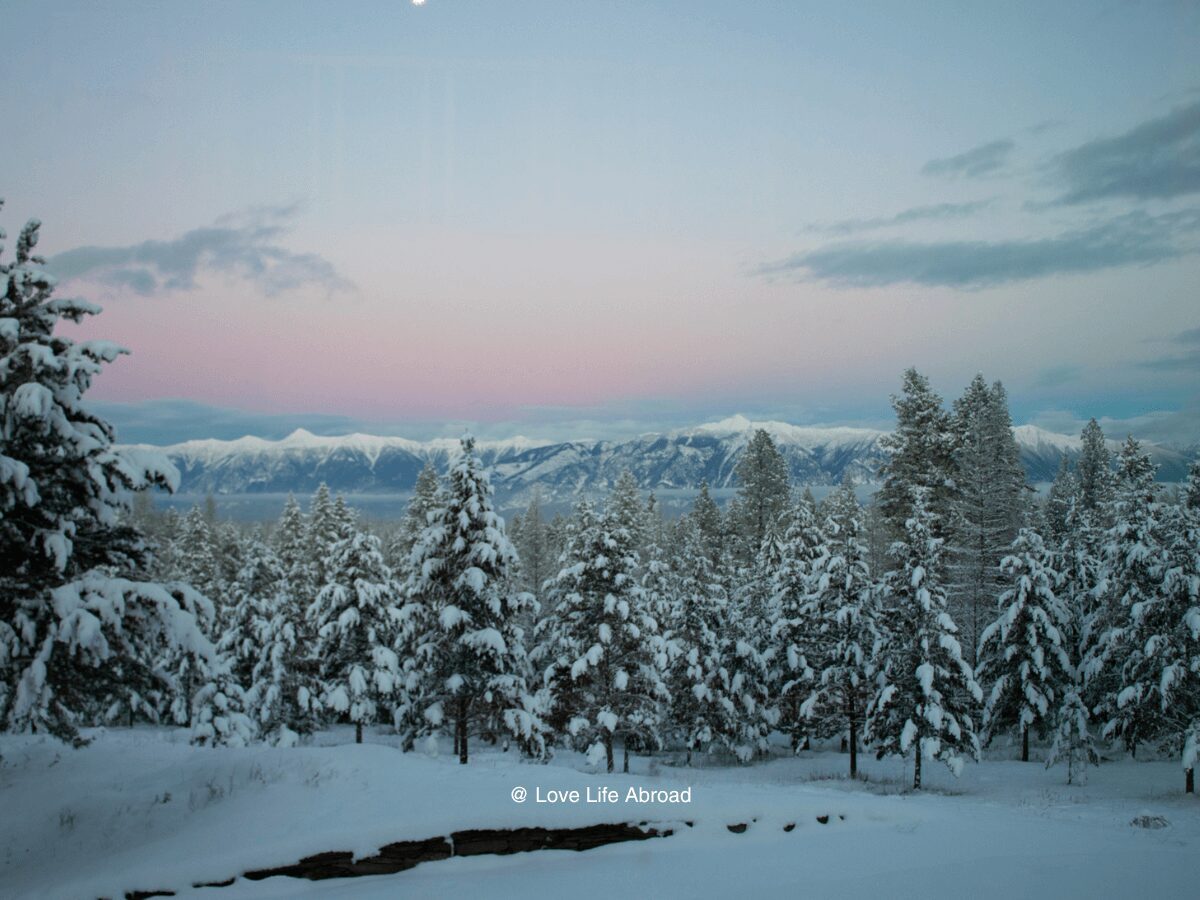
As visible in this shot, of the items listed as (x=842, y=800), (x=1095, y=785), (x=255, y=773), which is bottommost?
(x=1095, y=785)

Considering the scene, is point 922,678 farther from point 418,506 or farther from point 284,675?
point 418,506

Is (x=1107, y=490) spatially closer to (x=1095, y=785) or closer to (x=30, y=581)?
(x=1095, y=785)

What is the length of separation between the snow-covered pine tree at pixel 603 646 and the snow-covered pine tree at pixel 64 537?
637 inches

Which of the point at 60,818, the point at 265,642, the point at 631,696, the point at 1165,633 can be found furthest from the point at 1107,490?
the point at 60,818

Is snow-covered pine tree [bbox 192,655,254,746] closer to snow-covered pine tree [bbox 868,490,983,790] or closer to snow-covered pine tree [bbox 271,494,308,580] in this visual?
snow-covered pine tree [bbox 271,494,308,580]

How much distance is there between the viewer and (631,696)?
25625mm

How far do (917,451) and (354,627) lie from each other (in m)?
26.9

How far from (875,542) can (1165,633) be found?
65638 millimetres

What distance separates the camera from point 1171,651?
22922 mm

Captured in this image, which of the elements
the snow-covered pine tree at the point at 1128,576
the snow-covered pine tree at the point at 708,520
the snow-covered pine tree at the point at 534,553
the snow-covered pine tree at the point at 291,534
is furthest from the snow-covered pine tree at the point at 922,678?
the snow-covered pine tree at the point at 534,553

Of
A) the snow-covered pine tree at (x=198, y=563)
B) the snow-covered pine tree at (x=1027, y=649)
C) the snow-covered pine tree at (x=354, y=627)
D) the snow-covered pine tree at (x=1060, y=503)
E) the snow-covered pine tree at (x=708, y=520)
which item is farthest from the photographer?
the snow-covered pine tree at (x=1060, y=503)

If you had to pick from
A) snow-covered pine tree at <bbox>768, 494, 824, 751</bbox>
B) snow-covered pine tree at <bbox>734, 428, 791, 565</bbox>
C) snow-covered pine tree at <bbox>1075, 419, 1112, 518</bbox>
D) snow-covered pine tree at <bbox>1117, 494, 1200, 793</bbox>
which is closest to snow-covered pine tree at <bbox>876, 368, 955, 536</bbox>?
snow-covered pine tree at <bbox>768, 494, 824, 751</bbox>

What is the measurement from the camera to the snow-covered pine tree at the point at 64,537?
27.0 ft

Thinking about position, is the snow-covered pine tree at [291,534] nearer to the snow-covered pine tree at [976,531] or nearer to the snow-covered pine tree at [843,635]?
the snow-covered pine tree at [843,635]
